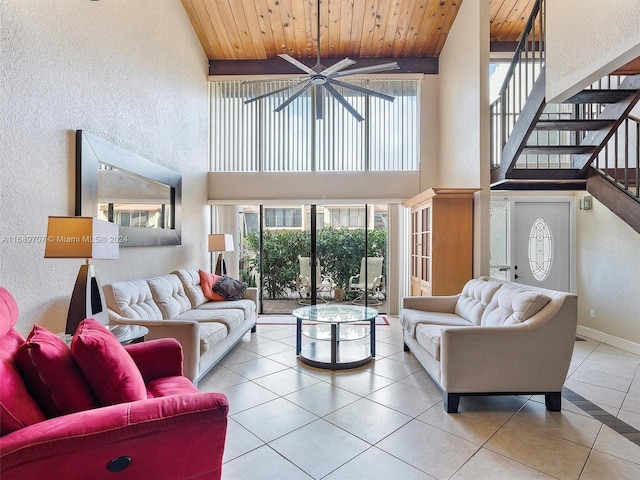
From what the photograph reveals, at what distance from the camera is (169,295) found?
12.8 feet

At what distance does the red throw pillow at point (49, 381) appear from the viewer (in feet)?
4.44

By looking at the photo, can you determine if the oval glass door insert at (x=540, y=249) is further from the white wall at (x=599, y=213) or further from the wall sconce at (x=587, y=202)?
the wall sconce at (x=587, y=202)

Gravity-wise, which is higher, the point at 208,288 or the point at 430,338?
the point at 208,288

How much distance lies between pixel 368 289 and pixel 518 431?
14.1 ft

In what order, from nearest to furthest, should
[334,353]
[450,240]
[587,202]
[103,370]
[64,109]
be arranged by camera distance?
[103,370] → [64,109] → [334,353] → [450,240] → [587,202]

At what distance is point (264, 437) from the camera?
89.2 inches

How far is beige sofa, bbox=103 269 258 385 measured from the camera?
2.87 m

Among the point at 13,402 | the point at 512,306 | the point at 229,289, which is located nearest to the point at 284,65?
the point at 229,289

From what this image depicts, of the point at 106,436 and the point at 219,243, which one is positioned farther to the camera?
the point at 219,243

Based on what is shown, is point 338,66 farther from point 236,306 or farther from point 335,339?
point 236,306

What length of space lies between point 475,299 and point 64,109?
159 inches

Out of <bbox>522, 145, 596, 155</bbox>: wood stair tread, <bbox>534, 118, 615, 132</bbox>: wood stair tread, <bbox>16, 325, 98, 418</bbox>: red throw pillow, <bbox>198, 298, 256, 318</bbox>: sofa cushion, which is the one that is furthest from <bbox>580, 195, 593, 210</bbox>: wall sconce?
<bbox>16, 325, 98, 418</bbox>: red throw pillow

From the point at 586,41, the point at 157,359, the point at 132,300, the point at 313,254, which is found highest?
the point at 586,41

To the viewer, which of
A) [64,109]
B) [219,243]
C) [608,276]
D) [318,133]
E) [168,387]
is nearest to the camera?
[168,387]
